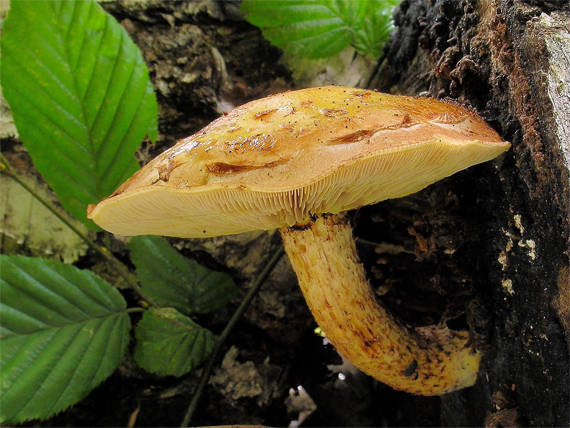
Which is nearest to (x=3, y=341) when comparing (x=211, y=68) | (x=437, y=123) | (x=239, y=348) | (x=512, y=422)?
(x=239, y=348)

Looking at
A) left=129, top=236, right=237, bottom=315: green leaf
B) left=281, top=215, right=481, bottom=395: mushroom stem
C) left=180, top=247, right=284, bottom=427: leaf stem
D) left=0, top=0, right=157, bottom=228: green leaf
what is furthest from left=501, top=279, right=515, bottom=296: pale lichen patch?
left=0, top=0, right=157, bottom=228: green leaf

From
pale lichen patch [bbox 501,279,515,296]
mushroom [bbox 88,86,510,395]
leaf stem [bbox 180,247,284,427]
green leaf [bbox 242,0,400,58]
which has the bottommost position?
leaf stem [bbox 180,247,284,427]

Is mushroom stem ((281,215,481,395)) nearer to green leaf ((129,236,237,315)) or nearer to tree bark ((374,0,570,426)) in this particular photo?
tree bark ((374,0,570,426))

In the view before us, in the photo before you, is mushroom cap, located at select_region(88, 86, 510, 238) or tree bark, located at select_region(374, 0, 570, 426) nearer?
mushroom cap, located at select_region(88, 86, 510, 238)

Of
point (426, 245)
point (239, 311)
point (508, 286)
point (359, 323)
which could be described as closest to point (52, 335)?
point (239, 311)

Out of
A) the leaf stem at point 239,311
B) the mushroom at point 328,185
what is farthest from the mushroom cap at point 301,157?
the leaf stem at point 239,311

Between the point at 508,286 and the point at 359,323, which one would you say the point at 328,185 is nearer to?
the point at 359,323

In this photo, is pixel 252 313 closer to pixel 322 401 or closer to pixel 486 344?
pixel 322 401
